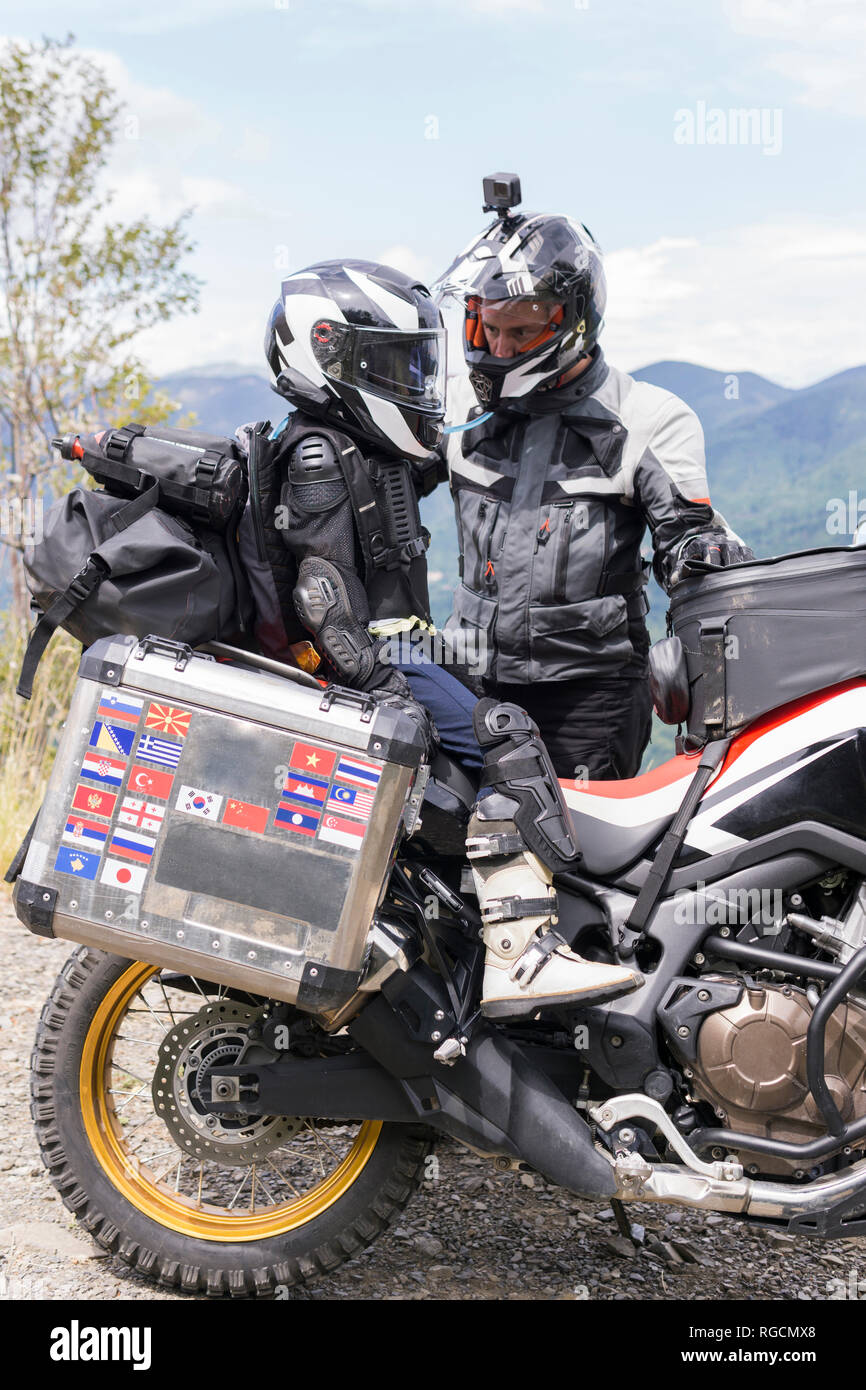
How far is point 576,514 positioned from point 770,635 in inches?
39.9

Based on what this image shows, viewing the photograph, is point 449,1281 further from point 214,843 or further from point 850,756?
point 850,756

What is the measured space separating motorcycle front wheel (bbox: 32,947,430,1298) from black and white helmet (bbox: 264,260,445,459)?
1.36m

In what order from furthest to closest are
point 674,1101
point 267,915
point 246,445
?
point 246,445, point 674,1101, point 267,915

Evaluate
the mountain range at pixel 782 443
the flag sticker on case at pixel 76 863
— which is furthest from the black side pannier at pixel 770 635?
the mountain range at pixel 782 443

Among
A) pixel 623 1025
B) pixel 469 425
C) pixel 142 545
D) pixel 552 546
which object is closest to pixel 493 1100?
pixel 623 1025

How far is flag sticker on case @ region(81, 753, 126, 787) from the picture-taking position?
2.42 meters

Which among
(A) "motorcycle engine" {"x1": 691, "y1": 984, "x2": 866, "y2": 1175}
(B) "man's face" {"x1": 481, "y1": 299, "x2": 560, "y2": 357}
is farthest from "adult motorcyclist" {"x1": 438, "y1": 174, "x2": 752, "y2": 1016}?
(A) "motorcycle engine" {"x1": 691, "y1": 984, "x2": 866, "y2": 1175}

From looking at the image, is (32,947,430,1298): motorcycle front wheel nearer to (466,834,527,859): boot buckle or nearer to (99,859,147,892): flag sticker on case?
(99,859,147,892): flag sticker on case

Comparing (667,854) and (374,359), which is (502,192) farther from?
(667,854)

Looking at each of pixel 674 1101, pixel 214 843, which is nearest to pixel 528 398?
pixel 214 843

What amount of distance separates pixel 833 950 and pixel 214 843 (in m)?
1.27

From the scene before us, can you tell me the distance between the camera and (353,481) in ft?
8.59

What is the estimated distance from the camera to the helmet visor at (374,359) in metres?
2.72

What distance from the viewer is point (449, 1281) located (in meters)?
2.93
